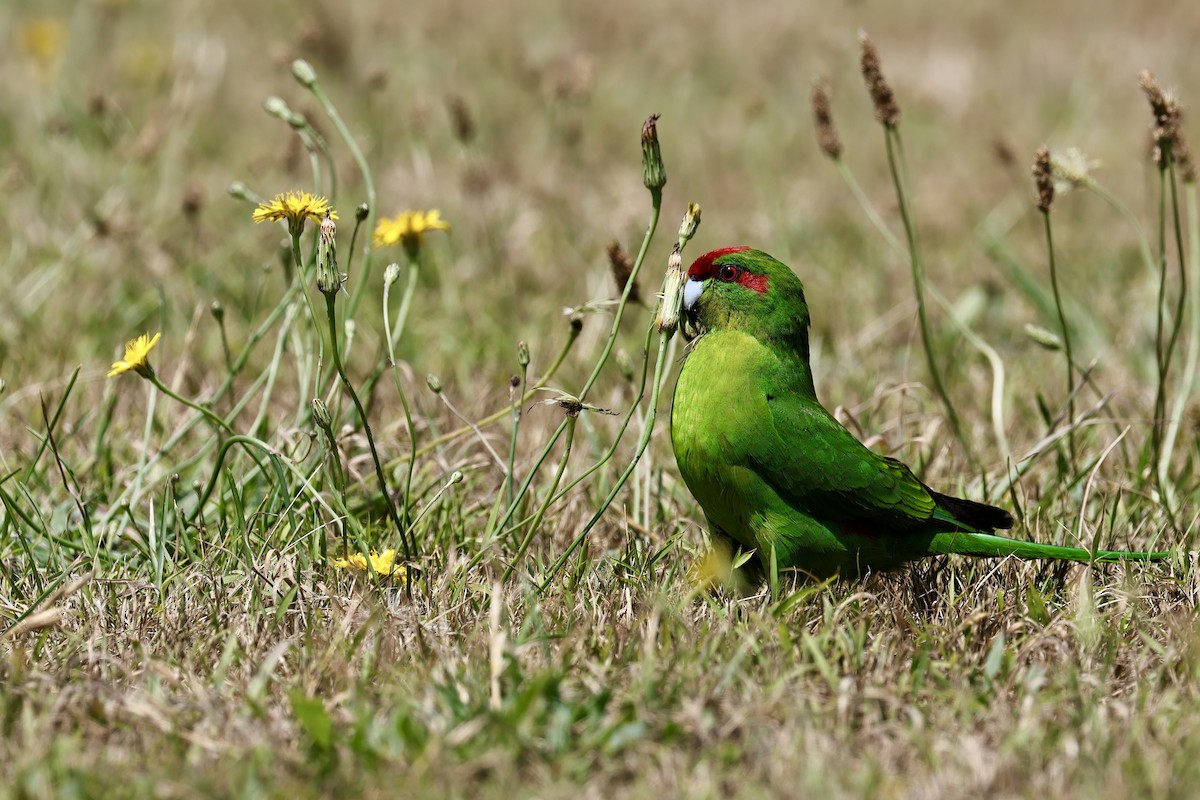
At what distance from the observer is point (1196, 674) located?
2.33 metres

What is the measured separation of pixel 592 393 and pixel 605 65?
4.06m

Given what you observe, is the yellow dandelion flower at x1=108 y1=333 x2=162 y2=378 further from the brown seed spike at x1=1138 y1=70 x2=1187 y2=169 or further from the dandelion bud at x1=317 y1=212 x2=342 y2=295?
the brown seed spike at x1=1138 y1=70 x2=1187 y2=169

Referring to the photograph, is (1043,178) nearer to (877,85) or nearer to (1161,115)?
(1161,115)

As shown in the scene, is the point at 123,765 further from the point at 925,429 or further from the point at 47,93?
the point at 47,93

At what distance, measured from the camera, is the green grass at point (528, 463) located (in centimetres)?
213

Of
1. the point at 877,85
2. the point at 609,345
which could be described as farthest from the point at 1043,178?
the point at 609,345

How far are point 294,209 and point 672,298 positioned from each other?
73 centimetres

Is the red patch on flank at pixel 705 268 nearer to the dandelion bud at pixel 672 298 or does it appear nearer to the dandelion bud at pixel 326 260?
the dandelion bud at pixel 672 298

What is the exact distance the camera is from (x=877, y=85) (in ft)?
10.2

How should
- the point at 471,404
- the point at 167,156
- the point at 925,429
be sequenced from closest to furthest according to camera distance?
1. the point at 925,429
2. the point at 471,404
3. the point at 167,156

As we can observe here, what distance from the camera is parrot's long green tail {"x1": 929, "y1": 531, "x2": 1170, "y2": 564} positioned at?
262cm

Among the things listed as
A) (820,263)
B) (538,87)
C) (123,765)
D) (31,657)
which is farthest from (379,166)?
(123,765)

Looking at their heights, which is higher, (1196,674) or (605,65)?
(605,65)

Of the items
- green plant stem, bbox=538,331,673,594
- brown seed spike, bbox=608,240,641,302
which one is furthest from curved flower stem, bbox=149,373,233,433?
brown seed spike, bbox=608,240,641,302
